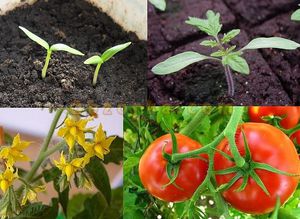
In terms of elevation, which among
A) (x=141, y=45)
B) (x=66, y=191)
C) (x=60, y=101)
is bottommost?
(x=66, y=191)

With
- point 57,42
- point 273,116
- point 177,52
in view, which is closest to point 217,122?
point 273,116

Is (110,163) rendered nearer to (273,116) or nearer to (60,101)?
(60,101)

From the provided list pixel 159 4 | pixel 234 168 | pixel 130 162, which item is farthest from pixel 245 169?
pixel 159 4

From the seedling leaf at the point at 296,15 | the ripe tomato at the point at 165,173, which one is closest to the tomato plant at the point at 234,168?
the ripe tomato at the point at 165,173

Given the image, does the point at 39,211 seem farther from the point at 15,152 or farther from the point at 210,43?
the point at 210,43

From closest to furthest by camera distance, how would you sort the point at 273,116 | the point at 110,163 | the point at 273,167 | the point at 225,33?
the point at 273,167, the point at 273,116, the point at 110,163, the point at 225,33

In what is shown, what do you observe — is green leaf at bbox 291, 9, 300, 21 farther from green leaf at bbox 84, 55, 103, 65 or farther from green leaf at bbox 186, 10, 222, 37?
green leaf at bbox 84, 55, 103, 65

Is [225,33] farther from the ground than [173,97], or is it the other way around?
[225,33]
